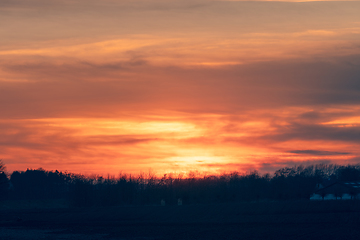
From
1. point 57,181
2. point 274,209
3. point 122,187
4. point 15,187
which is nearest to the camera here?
point 274,209

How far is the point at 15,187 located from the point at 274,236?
15488 centimetres

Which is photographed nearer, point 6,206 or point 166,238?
point 166,238

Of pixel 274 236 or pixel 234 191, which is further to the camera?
pixel 234 191

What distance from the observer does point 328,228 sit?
152ft

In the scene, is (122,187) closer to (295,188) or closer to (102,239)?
(295,188)

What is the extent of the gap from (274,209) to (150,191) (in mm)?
70916

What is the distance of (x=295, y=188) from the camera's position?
138 metres

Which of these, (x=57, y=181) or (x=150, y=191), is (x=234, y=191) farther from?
(x=57, y=181)

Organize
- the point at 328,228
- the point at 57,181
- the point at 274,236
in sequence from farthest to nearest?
the point at 57,181
the point at 328,228
the point at 274,236

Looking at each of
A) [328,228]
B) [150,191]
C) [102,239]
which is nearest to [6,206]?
[150,191]

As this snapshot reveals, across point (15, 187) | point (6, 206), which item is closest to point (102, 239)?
point (6, 206)

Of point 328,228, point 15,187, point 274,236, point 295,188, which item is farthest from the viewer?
point 15,187

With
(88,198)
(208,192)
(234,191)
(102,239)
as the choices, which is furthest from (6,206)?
(102,239)

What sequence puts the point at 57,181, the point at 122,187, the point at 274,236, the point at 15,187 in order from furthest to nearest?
the point at 57,181, the point at 15,187, the point at 122,187, the point at 274,236
